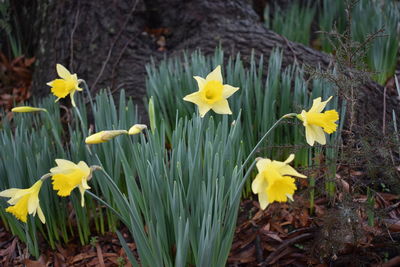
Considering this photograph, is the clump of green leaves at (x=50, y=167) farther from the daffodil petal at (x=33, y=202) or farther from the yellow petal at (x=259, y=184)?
the yellow petal at (x=259, y=184)

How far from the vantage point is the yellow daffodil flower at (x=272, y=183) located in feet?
3.95

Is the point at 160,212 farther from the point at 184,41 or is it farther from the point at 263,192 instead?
the point at 184,41

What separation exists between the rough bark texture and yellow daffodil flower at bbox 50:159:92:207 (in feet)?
5.27

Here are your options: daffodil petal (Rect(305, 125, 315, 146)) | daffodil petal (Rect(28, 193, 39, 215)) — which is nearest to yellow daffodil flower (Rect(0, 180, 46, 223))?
daffodil petal (Rect(28, 193, 39, 215))

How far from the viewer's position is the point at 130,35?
3197 mm

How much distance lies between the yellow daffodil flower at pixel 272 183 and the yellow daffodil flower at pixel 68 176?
0.48 metres

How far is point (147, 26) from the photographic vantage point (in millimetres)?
3338

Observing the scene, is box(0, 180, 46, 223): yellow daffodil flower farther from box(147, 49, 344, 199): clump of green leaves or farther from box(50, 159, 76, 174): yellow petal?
box(147, 49, 344, 199): clump of green leaves

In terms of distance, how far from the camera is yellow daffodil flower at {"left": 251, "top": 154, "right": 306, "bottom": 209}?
1.20m

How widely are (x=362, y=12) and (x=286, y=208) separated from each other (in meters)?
1.90

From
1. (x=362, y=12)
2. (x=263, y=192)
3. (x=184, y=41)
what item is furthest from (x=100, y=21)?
(x=263, y=192)

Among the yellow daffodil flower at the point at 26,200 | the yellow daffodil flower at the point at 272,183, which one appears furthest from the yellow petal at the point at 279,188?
the yellow daffodil flower at the point at 26,200

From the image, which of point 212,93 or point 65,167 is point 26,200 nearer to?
point 65,167

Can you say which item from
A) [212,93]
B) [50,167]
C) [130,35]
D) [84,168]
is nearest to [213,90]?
[212,93]
